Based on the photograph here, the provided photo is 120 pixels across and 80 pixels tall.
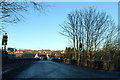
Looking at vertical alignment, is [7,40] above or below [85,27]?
below

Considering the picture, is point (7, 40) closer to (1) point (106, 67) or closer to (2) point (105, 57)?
(1) point (106, 67)

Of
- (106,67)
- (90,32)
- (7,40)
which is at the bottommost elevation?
(106,67)

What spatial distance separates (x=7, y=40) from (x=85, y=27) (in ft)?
83.3

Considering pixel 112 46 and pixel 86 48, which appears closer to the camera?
pixel 86 48

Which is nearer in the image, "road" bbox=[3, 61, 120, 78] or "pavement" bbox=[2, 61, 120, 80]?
"pavement" bbox=[2, 61, 120, 80]

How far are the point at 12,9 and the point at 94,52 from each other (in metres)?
39.3

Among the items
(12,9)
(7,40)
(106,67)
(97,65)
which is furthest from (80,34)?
(12,9)

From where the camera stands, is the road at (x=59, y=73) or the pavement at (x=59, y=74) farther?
the road at (x=59, y=73)

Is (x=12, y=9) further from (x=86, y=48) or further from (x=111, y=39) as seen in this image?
(x=111, y=39)

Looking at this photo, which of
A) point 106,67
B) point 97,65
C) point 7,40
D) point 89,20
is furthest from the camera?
point 89,20

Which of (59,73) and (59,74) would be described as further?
(59,73)

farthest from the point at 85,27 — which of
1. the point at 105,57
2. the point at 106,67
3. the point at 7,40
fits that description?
the point at 7,40

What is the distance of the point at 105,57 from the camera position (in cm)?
5450

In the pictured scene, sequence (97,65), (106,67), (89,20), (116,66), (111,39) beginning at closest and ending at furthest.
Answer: (116,66) < (106,67) < (97,65) < (89,20) < (111,39)
